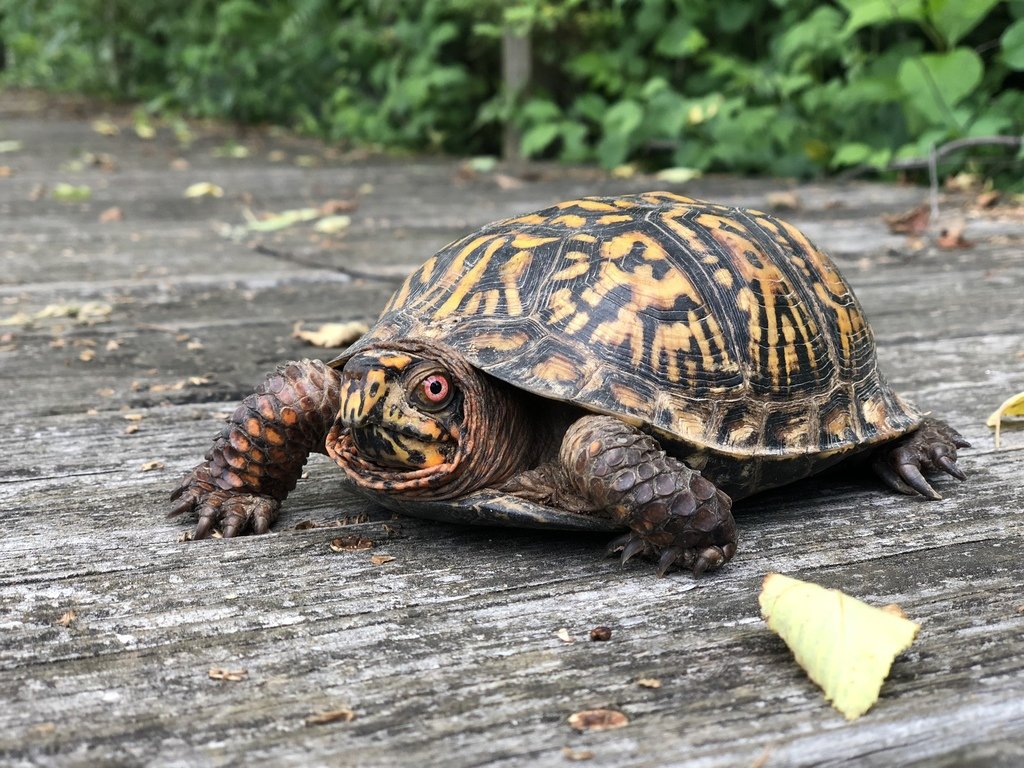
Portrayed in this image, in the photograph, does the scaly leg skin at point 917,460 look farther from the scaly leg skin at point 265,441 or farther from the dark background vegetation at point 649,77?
the dark background vegetation at point 649,77

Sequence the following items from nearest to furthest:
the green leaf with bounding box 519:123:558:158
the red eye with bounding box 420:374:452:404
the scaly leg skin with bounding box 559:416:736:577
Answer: the scaly leg skin with bounding box 559:416:736:577 < the red eye with bounding box 420:374:452:404 < the green leaf with bounding box 519:123:558:158

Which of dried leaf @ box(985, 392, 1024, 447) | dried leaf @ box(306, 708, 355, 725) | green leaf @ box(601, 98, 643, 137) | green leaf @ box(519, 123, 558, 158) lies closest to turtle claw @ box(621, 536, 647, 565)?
dried leaf @ box(306, 708, 355, 725)

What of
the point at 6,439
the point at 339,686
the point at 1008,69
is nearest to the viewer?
the point at 339,686

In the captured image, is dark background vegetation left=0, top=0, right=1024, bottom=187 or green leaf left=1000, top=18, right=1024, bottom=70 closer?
green leaf left=1000, top=18, right=1024, bottom=70

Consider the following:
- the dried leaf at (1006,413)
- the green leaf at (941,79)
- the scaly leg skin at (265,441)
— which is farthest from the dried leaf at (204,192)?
the dried leaf at (1006,413)

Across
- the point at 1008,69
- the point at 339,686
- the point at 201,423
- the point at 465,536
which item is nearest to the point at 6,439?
the point at 201,423

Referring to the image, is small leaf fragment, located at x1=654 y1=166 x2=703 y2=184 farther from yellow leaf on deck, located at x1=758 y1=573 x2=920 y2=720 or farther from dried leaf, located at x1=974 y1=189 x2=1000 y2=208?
yellow leaf on deck, located at x1=758 y1=573 x2=920 y2=720

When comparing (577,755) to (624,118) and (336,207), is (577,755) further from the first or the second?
(624,118)

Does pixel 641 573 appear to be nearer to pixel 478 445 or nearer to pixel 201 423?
pixel 478 445
